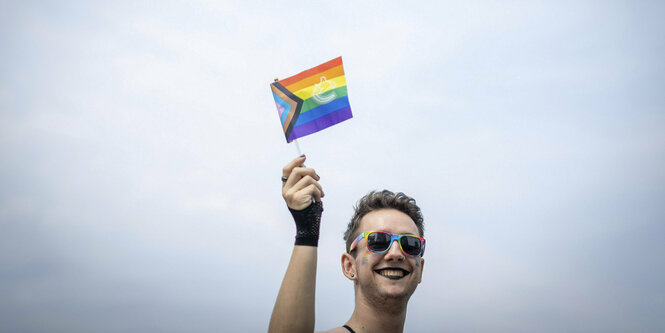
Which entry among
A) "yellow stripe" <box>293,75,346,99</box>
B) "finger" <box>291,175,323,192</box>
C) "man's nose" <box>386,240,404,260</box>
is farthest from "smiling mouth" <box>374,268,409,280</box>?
"yellow stripe" <box>293,75,346,99</box>

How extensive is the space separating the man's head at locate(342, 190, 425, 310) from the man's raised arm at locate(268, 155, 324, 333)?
3.47 feet

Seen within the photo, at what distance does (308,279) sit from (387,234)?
5.02 ft

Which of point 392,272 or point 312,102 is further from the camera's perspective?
point 312,102

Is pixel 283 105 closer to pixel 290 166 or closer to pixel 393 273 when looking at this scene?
pixel 290 166

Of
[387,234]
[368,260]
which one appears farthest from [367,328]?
[387,234]

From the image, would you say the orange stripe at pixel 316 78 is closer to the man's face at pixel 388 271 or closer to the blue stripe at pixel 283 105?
the blue stripe at pixel 283 105

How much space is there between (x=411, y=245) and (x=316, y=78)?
9.00ft

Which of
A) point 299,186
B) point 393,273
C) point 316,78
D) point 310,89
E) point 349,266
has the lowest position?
point 393,273

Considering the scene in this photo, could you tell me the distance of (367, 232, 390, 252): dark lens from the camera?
458 cm

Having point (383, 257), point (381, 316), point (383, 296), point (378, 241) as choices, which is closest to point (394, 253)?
point (383, 257)

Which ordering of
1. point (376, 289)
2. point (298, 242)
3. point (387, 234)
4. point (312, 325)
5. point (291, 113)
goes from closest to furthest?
point (312, 325) < point (298, 242) < point (376, 289) < point (387, 234) < point (291, 113)

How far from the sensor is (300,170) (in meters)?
3.91

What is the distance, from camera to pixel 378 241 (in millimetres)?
4629

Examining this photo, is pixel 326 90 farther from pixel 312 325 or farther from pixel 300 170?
pixel 312 325
